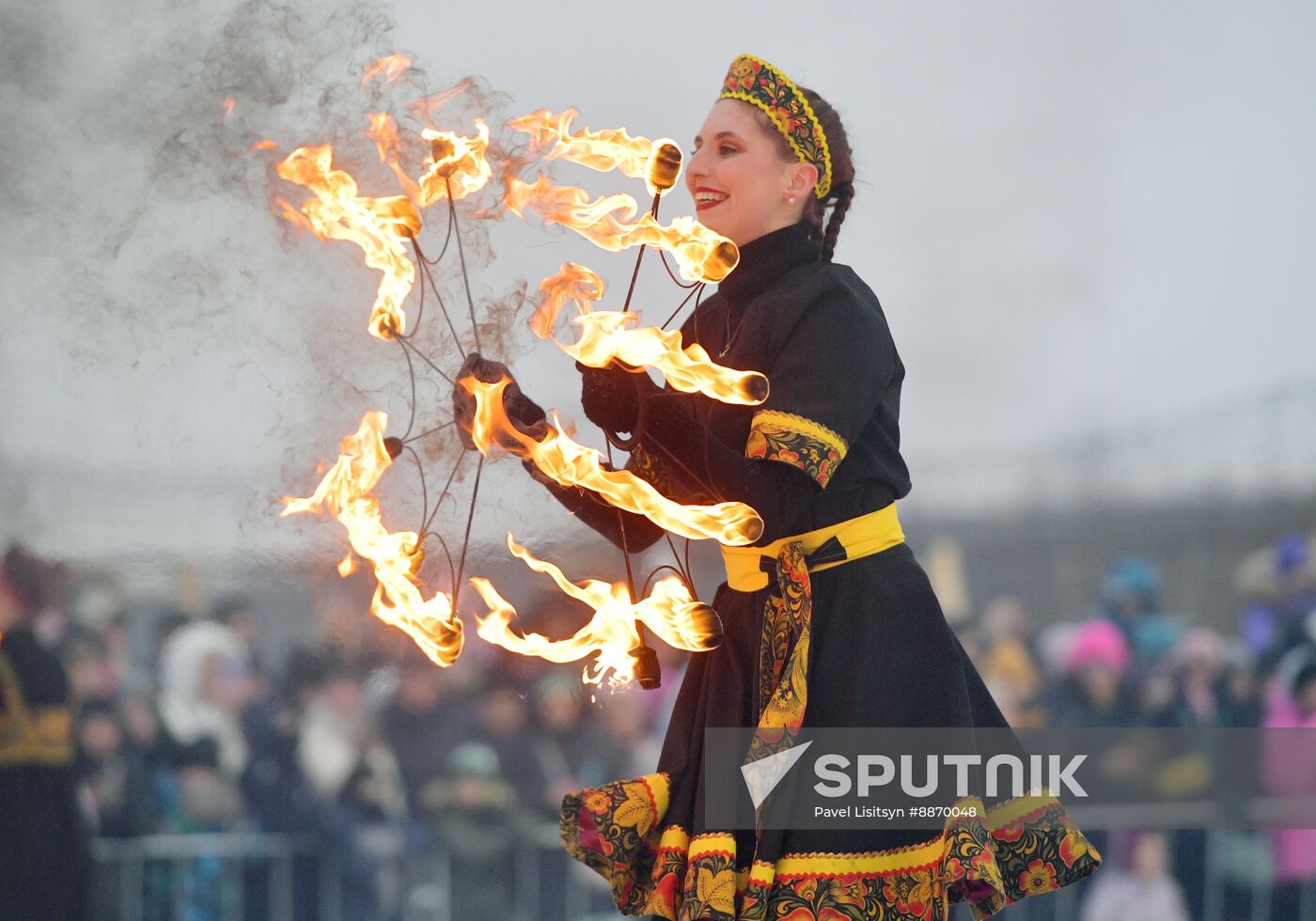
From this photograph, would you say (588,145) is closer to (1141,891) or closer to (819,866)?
(819,866)

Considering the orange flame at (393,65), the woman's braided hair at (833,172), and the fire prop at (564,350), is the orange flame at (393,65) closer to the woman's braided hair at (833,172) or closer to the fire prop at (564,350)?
the fire prop at (564,350)

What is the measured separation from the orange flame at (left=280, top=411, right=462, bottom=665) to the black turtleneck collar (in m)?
0.50

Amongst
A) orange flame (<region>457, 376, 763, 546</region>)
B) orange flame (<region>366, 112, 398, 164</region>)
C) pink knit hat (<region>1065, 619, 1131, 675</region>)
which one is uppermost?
orange flame (<region>366, 112, 398, 164</region>)

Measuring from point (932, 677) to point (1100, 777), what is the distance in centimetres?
257

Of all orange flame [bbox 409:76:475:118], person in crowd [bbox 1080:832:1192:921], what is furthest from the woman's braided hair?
person in crowd [bbox 1080:832:1192:921]

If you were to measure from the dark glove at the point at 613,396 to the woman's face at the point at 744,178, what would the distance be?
371 millimetres

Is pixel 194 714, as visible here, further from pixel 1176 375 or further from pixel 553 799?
pixel 1176 375

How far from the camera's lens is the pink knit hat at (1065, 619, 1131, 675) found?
4.15m

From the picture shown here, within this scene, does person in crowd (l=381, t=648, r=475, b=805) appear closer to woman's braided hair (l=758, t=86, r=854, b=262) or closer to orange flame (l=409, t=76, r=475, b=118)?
orange flame (l=409, t=76, r=475, b=118)

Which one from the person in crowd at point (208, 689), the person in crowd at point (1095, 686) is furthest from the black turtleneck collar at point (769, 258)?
the person in crowd at point (1095, 686)

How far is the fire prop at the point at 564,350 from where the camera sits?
5.33 ft

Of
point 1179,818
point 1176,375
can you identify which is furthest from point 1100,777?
point 1176,375

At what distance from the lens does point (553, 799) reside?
3.79 meters

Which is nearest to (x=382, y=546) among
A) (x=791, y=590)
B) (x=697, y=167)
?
(x=791, y=590)
